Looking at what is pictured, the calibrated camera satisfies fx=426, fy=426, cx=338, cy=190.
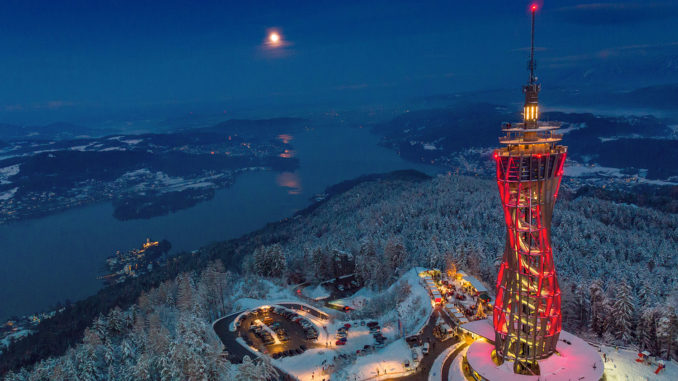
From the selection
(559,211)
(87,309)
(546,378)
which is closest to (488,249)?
(559,211)

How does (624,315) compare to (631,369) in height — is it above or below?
above

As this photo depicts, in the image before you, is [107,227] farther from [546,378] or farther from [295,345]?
[546,378]

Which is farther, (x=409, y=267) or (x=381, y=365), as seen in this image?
(x=409, y=267)

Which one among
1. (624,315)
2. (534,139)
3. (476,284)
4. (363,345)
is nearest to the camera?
(534,139)

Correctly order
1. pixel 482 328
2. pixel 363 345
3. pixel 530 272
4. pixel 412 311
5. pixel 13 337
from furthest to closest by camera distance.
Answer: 1. pixel 13 337
2. pixel 412 311
3. pixel 363 345
4. pixel 482 328
5. pixel 530 272

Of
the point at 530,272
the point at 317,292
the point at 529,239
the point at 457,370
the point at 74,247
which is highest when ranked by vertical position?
the point at 529,239

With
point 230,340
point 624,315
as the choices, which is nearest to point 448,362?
point 624,315

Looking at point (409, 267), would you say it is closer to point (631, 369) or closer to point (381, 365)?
point (381, 365)

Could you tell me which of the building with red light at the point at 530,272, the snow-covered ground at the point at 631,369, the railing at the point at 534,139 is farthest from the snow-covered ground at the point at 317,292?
the railing at the point at 534,139
